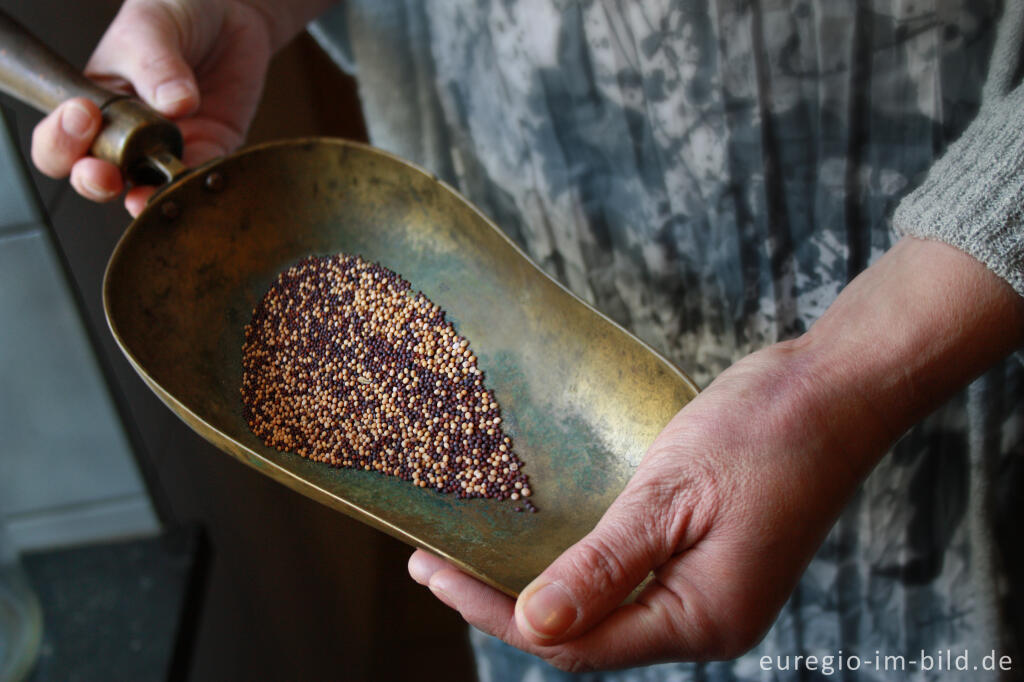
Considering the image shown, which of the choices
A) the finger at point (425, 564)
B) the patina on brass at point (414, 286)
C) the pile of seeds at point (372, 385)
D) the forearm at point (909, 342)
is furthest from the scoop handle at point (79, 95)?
the forearm at point (909, 342)

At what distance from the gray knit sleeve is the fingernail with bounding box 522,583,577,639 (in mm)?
246

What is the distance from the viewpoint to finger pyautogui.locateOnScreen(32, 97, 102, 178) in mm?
506

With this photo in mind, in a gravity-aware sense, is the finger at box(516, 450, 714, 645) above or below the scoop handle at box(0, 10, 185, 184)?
below

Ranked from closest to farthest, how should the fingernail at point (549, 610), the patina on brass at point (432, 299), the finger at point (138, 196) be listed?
the fingernail at point (549, 610)
the patina on brass at point (432, 299)
the finger at point (138, 196)

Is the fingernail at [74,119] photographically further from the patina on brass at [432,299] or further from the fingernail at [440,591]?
the fingernail at [440,591]

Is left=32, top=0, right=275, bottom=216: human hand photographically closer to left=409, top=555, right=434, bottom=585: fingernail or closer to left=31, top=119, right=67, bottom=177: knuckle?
left=31, top=119, right=67, bottom=177: knuckle

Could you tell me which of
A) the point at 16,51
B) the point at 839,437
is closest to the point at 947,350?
the point at 839,437

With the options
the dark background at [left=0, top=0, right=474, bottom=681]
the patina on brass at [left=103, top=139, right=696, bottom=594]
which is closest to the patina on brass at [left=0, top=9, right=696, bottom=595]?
the patina on brass at [left=103, top=139, right=696, bottom=594]

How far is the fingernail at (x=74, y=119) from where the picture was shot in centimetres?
51

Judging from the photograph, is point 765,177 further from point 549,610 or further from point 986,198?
point 549,610

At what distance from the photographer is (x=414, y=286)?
1.88ft

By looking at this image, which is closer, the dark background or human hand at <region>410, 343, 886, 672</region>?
human hand at <region>410, 343, 886, 672</region>

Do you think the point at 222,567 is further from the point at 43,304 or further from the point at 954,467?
the point at 954,467

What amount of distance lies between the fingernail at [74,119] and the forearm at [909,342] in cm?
43
